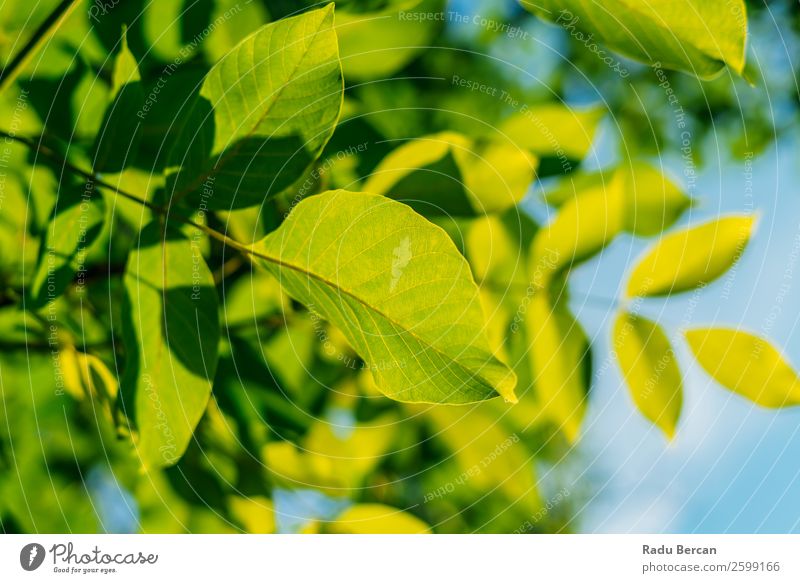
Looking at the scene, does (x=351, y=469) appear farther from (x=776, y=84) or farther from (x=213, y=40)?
(x=776, y=84)

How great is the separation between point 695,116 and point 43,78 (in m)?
0.90

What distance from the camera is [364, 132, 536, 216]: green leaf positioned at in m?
0.47

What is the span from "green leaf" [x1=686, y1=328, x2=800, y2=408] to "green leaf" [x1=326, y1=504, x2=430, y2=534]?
29 centimetres

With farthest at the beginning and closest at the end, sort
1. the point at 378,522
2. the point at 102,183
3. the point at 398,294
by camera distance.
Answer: the point at 378,522 < the point at 102,183 < the point at 398,294

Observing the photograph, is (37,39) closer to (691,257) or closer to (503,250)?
(503,250)

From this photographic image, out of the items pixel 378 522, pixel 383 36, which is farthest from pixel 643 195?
pixel 378 522

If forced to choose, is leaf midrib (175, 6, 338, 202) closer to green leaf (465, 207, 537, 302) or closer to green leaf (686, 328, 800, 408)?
green leaf (465, 207, 537, 302)

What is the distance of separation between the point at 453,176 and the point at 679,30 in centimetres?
18

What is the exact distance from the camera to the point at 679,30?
381mm
